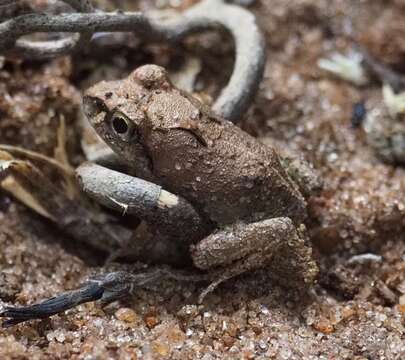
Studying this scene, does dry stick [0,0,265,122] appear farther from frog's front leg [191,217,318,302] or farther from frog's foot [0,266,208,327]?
frog's foot [0,266,208,327]

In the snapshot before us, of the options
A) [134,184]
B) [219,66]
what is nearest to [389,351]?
[134,184]

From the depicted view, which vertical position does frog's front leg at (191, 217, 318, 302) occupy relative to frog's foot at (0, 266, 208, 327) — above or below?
above

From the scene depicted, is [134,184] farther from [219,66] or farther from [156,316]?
[219,66]

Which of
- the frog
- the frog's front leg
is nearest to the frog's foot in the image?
the frog

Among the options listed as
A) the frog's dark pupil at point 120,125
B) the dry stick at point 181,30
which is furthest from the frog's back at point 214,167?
the dry stick at point 181,30

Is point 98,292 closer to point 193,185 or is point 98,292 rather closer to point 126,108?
point 193,185
